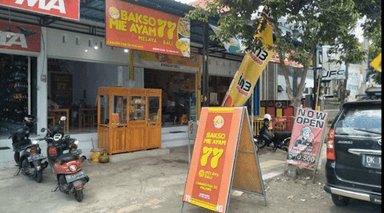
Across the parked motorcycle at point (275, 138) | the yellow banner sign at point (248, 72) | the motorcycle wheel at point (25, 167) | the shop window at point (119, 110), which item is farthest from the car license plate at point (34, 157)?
the parked motorcycle at point (275, 138)

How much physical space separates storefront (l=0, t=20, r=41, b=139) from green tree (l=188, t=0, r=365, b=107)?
4.68 metres

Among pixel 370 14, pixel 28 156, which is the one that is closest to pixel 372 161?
pixel 370 14

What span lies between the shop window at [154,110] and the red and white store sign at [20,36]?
3.60 meters

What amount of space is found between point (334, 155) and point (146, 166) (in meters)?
4.80

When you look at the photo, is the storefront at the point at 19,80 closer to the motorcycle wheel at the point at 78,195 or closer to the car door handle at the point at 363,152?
the motorcycle wheel at the point at 78,195

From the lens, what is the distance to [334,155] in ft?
13.3

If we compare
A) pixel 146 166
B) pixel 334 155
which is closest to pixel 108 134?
pixel 146 166

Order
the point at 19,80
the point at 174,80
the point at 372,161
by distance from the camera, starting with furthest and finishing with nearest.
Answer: the point at 174,80 → the point at 19,80 → the point at 372,161

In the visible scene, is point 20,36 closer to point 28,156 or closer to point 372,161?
point 28,156

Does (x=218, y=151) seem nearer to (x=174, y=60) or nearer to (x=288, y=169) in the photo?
(x=288, y=169)

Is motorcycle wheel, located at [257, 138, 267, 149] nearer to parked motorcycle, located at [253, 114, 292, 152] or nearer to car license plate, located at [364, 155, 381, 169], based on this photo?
parked motorcycle, located at [253, 114, 292, 152]

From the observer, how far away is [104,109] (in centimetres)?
847

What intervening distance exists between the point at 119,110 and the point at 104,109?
440mm

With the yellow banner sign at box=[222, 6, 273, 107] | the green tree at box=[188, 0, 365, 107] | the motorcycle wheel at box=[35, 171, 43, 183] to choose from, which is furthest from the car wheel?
the motorcycle wheel at box=[35, 171, 43, 183]
